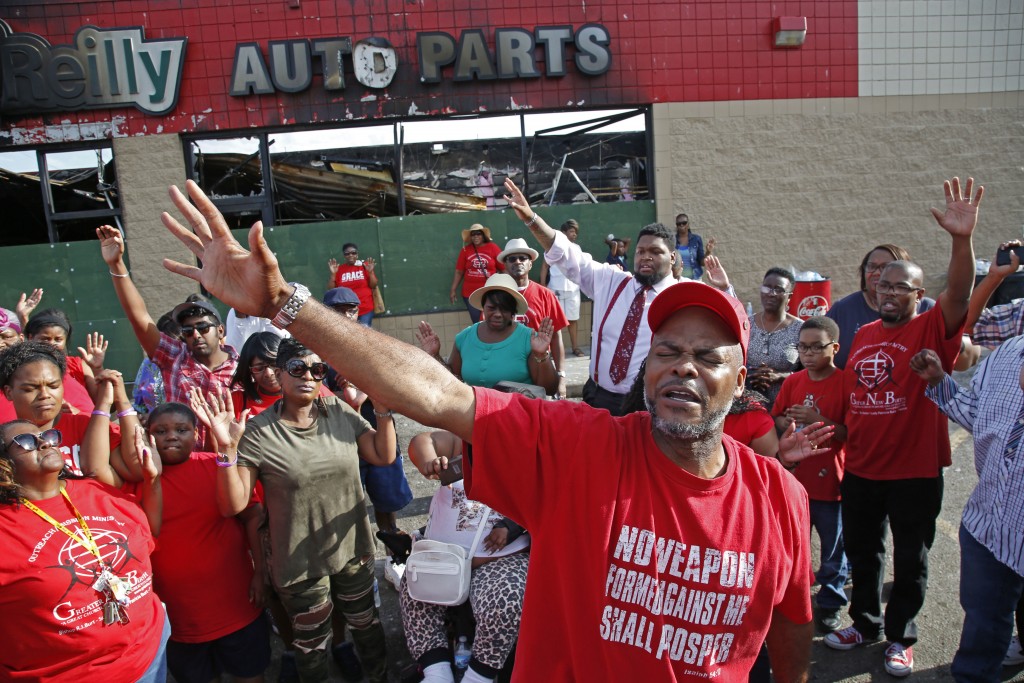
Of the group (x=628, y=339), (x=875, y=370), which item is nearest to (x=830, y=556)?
(x=875, y=370)

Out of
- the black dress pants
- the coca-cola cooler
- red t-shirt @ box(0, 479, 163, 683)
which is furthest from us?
the coca-cola cooler

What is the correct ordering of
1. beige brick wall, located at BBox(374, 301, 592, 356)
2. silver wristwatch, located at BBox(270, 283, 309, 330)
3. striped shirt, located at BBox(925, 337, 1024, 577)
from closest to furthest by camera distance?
silver wristwatch, located at BBox(270, 283, 309, 330)
striped shirt, located at BBox(925, 337, 1024, 577)
beige brick wall, located at BBox(374, 301, 592, 356)

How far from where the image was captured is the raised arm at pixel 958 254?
10.5ft

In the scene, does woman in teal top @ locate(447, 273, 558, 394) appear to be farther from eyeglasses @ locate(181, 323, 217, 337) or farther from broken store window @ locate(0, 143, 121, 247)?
broken store window @ locate(0, 143, 121, 247)

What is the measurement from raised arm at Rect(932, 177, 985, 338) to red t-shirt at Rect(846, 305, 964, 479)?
0.07 m

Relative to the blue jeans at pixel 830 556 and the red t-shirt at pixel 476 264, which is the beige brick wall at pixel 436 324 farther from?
the blue jeans at pixel 830 556

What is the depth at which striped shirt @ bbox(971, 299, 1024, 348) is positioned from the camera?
355 centimetres

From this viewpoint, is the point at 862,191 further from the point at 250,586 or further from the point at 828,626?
the point at 250,586

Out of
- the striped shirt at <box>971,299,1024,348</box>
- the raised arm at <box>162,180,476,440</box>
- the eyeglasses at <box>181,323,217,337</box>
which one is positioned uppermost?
the raised arm at <box>162,180,476,440</box>

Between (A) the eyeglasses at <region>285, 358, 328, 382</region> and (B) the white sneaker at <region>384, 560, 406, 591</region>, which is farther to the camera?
(B) the white sneaker at <region>384, 560, 406, 591</region>

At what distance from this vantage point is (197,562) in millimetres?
3066

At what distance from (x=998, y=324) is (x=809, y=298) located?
3.83 metres

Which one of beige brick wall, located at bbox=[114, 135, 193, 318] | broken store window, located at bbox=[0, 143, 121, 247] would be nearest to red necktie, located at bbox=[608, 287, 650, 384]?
beige brick wall, located at bbox=[114, 135, 193, 318]

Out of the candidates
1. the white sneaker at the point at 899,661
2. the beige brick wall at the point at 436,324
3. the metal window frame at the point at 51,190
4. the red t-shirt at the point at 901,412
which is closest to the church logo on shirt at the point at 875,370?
the red t-shirt at the point at 901,412
